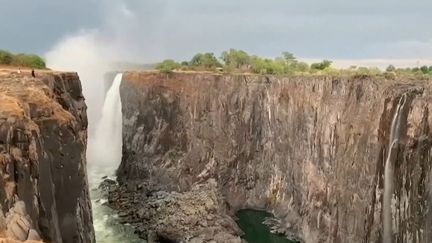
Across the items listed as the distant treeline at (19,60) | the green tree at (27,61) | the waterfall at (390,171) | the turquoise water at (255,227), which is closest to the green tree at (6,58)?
the distant treeline at (19,60)

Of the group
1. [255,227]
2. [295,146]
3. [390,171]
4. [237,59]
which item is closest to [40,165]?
[390,171]

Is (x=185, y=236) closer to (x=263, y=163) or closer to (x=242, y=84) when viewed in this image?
(x=263, y=163)

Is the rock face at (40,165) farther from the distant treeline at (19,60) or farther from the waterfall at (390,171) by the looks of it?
the distant treeline at (19,60)

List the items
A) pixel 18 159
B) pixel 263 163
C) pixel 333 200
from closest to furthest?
pixel 18 159 → pixel 333 200 → pixel 263 163

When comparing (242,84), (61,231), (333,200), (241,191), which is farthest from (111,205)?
(61,231)

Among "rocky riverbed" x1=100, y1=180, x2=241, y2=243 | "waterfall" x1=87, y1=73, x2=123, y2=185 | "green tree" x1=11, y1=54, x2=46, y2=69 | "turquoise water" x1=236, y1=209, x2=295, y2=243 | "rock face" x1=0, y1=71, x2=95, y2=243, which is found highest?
"green tree" x1=11, y1=54, x2=46, y2=69

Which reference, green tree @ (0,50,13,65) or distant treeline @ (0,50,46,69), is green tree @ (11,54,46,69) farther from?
green tree @ (0,50,13,65)

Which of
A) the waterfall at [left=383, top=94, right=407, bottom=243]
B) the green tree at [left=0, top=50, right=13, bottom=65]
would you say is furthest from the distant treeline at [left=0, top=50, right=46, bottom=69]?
the waterfall at [left=383, top=94, right=407, bottom=243]
